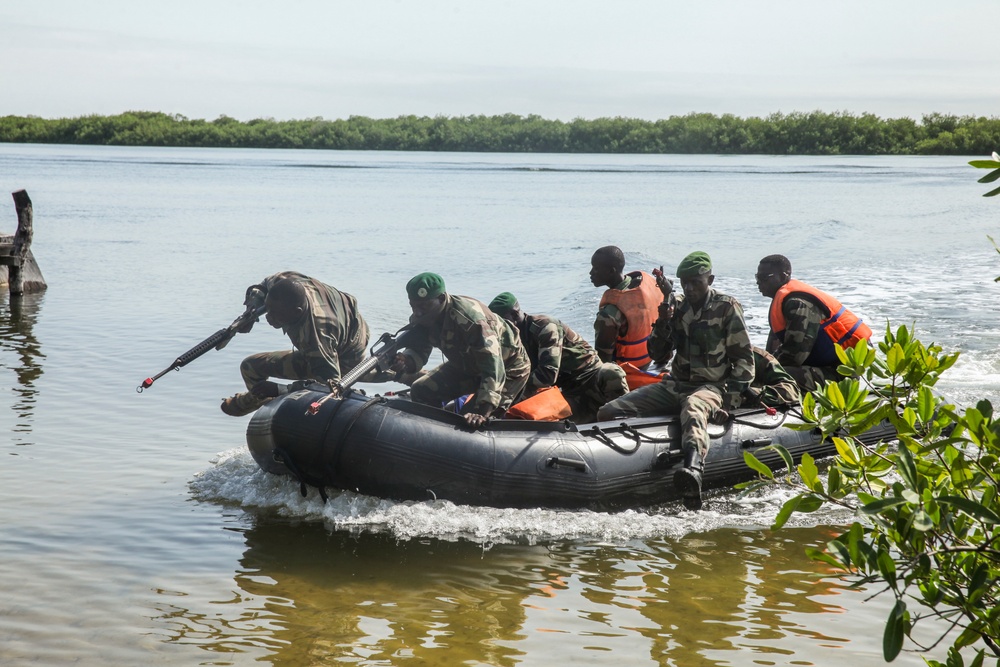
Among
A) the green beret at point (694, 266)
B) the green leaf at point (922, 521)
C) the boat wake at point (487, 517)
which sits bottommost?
the boat wake at point (487, 517)

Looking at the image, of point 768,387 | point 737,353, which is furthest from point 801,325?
point 737,353

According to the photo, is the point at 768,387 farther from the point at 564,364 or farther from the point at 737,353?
the point at 564,364

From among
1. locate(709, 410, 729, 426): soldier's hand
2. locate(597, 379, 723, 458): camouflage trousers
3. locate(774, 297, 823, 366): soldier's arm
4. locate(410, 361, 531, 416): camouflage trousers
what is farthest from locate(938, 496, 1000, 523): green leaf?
locate(774, 297, 823, 366): soldier's arm

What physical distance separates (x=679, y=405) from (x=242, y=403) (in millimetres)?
2981

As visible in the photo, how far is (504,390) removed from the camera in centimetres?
648

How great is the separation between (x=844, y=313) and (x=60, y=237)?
2122 centimetres

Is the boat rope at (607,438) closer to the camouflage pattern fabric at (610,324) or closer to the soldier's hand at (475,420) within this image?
the soldier's hand at (475,420)

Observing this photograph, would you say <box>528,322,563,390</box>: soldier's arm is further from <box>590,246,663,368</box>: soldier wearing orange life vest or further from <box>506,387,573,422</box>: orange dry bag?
<box>590,246,663,368</box>: soldier wearing orange life vest

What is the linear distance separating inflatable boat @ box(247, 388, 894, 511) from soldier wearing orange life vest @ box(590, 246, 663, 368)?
3.49 feet

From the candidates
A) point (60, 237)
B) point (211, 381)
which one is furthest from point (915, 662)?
point (60, 237)

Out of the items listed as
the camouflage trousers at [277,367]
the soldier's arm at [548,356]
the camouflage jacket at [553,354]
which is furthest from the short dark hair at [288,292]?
the soldier's arm at [548,356]

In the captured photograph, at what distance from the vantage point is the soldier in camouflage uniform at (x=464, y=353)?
19.9 feet

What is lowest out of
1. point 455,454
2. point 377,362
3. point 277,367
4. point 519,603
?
point 519,603

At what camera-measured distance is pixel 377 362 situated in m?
6.53
